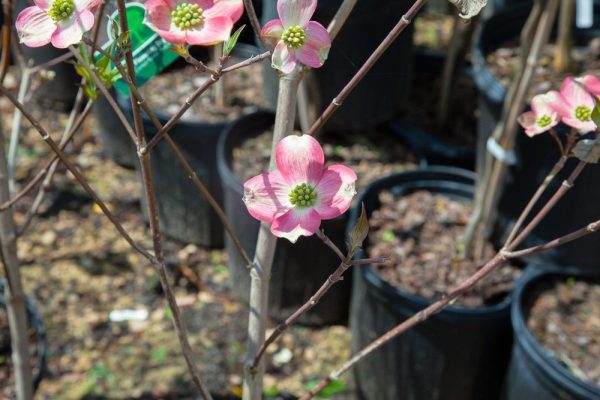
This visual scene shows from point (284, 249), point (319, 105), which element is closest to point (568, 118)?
point (284, 249)

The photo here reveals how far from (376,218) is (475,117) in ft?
2.91

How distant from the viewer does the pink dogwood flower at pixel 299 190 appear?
71cm

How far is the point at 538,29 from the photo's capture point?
1604 millimetres

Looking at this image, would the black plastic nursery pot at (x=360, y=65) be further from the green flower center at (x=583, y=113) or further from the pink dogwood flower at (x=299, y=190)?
the pink dogwood flower at (x=299, y=190)

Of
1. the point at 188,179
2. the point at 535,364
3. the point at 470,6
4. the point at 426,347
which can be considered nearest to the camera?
the point at 470,6

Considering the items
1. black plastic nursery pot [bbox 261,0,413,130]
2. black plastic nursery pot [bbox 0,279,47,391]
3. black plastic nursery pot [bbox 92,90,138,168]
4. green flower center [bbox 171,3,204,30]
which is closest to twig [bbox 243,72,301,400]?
green flower center [bbox 171,3,204,30]

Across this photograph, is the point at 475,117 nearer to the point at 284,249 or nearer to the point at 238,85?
the point at 238,85

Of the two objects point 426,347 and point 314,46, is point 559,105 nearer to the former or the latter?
point 314,46

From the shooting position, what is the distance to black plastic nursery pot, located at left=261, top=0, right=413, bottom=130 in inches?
77.5

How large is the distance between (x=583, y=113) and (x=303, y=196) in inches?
15.6

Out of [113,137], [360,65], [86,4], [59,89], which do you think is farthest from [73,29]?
[59,89]

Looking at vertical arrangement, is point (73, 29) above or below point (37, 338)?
above

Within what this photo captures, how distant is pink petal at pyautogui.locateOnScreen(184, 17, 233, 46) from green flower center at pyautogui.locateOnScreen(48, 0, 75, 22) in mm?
111

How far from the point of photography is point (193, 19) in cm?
71
